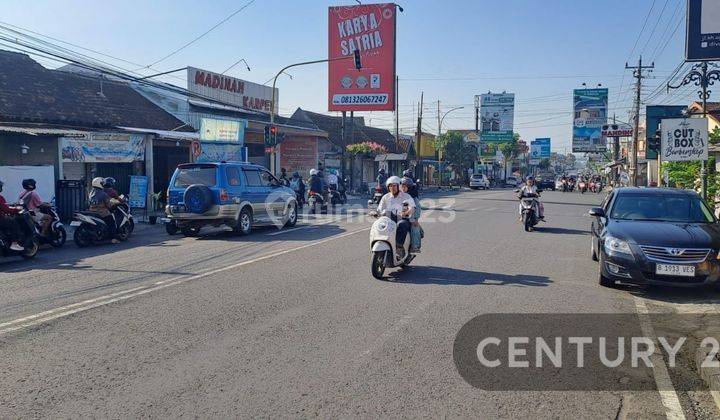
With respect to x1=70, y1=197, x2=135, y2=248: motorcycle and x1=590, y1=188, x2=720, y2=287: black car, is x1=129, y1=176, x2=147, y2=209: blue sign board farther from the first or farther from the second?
x1=590, y1=188, x2=720, y2=287: black car

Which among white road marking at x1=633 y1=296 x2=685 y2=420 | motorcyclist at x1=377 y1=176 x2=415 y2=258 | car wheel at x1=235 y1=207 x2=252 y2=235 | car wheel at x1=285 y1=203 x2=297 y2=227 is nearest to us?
white road marking at x1=633 y1=296 x2=685 y2=420

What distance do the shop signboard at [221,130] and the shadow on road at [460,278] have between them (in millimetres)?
18220

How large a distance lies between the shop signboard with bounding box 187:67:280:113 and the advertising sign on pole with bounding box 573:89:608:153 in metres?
35.6

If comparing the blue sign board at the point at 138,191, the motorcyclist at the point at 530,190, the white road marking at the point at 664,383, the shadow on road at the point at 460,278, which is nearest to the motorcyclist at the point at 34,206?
the blue sign board at the point at 138,191

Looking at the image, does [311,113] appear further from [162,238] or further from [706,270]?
[706,270]

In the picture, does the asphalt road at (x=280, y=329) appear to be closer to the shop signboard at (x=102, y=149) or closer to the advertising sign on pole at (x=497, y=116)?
the shop signboard at (x=102, y=149)

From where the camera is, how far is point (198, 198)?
1505 centimetres

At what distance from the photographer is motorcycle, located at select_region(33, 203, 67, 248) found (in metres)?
13.5

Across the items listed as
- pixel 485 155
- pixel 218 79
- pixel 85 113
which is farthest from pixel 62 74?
pixel 485 155

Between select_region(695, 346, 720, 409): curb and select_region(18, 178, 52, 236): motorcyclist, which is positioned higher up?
select_region(18, 178, 52, 236): motorcyclist

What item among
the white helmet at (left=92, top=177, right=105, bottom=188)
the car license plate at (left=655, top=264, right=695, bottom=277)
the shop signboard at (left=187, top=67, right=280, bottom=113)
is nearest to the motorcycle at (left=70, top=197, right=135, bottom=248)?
the white helmet at (left=92, top=177, right=105, bottom=188)

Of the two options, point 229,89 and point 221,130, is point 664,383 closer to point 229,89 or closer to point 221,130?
point 221,130

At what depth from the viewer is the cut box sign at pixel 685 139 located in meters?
14.5

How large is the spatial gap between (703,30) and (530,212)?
271 inches
